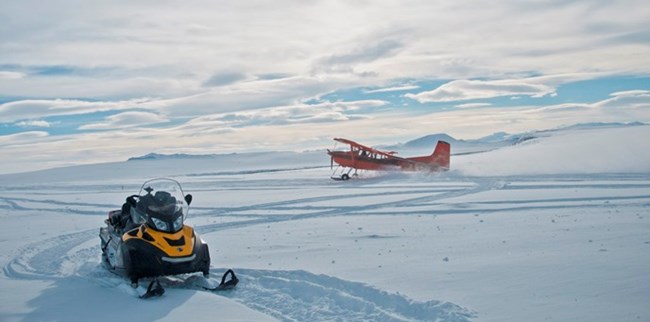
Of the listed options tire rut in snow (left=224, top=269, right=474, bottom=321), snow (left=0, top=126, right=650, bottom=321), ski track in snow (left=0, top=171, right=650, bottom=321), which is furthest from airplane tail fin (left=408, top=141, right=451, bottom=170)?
tire rut in snow (left=224, top=269, right=474, bottom=321)

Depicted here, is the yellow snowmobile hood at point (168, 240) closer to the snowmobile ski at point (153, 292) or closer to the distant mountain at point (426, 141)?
the snowmobile ski at point (153, 292)

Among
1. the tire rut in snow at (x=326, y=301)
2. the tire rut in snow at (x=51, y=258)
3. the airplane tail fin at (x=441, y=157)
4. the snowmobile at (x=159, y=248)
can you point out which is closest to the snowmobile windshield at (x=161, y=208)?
the snowmobile at (x=159, y=248)

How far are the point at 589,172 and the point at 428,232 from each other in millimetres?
14448

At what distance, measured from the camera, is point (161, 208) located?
6.54m

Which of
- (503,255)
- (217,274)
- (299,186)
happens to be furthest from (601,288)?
(299,186)

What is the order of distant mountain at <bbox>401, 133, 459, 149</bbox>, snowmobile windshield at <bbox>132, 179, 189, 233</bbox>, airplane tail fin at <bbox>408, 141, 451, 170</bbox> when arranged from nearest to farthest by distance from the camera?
snowmobile windshield at <bbox>132, 179, 189, 233</bbox>, airplane tail fin at <bbox>408, 141, 451, 170</bbox>, distant mountain at <bbox>401, 133, 459, 149</bbox>

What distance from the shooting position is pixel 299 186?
21578 mm

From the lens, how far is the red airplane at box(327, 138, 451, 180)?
24859 millimetres

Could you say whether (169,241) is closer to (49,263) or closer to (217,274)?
(217,274)

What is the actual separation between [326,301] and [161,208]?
7.51 ft

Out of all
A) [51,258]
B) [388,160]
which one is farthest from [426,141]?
[51,258]

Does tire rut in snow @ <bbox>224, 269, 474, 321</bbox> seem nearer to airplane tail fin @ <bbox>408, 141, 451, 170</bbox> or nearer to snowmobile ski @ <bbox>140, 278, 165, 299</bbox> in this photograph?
snowmobile ski @ <bbox>140, 278, 165, 299</bbox>

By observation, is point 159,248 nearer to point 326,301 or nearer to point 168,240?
point 168,240

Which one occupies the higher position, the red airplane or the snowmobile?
the red airplane
